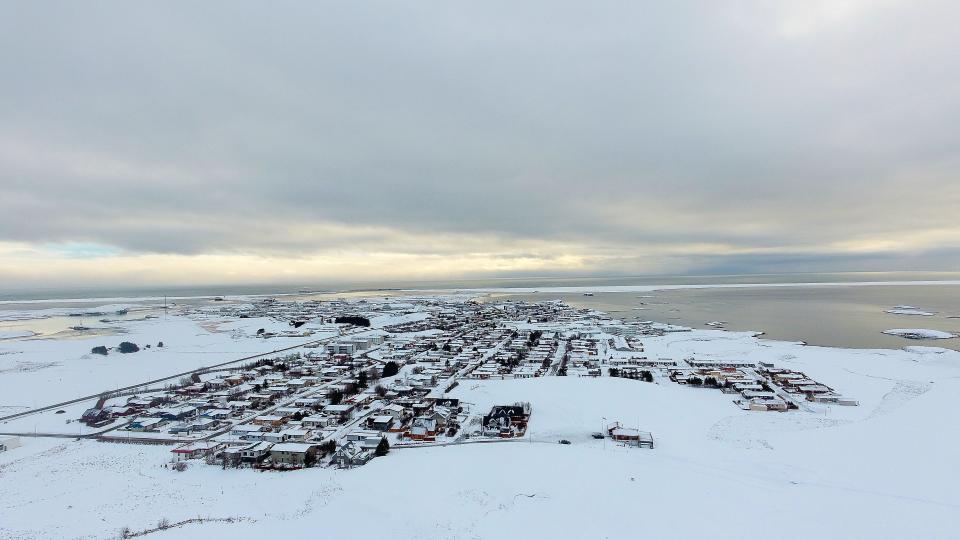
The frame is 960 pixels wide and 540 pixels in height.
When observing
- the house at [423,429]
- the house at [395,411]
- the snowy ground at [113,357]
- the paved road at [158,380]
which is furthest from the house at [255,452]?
the snowy ground at [113,357]

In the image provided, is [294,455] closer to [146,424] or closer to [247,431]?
[247,431]

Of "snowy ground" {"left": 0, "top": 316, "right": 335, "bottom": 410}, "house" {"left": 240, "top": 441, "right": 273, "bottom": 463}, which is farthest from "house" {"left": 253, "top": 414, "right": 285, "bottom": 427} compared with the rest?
"snowy ground" {"left": 0, "top": 316, "right": 335, "bottom": 410}

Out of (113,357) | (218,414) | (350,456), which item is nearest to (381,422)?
(350,456)

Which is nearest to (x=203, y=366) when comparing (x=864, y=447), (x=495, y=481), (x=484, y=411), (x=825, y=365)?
(x=484, y=411)

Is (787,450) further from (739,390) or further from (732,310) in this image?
(732,310)

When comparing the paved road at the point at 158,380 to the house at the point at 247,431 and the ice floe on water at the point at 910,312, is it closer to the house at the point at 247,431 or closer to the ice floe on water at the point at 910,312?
the house at the point at 247,431

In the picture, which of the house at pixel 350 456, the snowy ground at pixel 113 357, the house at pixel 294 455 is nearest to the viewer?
the house at pixel 350 456
